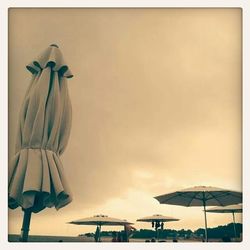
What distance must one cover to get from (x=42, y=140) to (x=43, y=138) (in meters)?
0.03

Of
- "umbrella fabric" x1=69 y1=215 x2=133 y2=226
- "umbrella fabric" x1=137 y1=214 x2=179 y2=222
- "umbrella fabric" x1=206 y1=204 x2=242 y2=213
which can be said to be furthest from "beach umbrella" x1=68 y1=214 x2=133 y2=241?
"umbrella fabric" x1=206 y1=204 x2=242 y2=213

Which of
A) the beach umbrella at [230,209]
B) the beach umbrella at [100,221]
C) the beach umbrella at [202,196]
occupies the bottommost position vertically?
the beach umbrella at [100,221]

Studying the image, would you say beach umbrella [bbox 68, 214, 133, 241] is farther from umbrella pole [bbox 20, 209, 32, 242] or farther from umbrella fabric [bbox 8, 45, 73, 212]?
umbrella pole [bbox 20, 209, 32, 242]

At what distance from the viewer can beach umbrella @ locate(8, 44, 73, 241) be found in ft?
24.3

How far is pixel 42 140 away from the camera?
7.54 m

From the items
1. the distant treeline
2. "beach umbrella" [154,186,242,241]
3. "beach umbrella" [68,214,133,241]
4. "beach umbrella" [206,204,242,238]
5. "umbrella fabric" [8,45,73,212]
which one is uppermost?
"umbrella fabric" [8,45,73,212]

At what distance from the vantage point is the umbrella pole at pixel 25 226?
7.42 meters

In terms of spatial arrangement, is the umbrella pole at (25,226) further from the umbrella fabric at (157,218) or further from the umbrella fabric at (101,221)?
the umbrella fabric at (157,218)

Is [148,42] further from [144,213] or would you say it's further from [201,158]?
[144,213]

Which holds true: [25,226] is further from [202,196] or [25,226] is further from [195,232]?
[202,196]

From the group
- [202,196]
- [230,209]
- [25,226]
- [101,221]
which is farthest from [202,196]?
[25,226]

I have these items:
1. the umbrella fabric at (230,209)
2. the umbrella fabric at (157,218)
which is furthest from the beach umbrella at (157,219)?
the umbrella fabric at (230,209)
